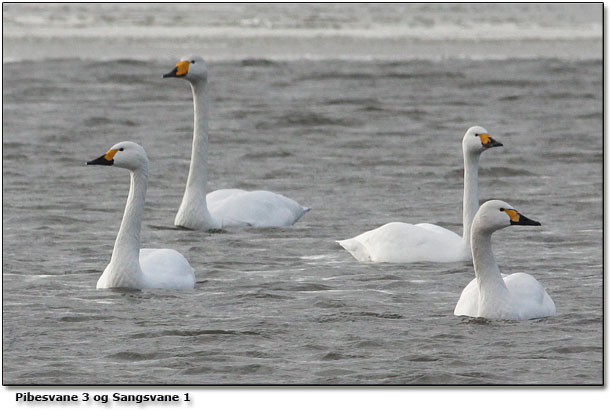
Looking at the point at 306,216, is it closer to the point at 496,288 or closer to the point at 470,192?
the point at 470,192

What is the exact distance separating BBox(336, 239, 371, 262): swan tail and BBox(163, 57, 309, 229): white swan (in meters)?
1.34

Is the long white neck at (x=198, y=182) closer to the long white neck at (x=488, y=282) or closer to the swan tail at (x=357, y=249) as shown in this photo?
the swan tail at (x=357, y=249)

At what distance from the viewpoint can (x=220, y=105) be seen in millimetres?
21766

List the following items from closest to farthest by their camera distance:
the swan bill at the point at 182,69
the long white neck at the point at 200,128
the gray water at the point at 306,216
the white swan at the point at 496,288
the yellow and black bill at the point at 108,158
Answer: the gray water at the point at 306,216, the white swan at the point at 496,288, the yellow and black bill at the point at 108,158, the swan bill at the point at 182,69, the long white neck at the point at 200,128

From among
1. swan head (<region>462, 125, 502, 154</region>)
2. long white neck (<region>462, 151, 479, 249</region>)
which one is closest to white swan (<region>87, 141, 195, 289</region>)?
long white neck (<region>462, 151, 479, 249</region>)

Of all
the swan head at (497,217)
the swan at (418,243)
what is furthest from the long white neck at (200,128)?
the swan head at (497,217)

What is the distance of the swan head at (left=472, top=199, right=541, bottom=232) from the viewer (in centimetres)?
951

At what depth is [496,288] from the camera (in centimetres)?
947

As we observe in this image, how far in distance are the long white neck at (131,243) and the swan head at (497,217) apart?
252cm

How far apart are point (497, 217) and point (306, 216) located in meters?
4.59

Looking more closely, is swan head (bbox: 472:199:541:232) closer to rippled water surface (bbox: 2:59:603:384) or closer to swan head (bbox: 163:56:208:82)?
rippled water surface (bbox: 2:59:603:384)

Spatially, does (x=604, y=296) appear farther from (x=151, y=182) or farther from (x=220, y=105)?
(x=220, y=105)

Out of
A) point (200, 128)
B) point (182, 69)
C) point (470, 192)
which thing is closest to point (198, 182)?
point (200, 128)

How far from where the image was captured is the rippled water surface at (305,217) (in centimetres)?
861
